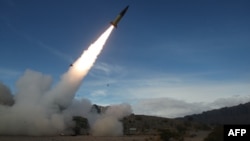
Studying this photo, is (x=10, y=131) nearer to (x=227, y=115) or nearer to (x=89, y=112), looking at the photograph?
(x=89, y=112)

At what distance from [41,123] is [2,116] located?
5.24 meters

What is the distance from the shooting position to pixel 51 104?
54656mm

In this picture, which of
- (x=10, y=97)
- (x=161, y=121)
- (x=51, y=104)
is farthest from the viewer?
(x=161, y=121)

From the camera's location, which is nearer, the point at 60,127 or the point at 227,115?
the point at 60,127

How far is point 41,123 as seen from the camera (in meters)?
52.6

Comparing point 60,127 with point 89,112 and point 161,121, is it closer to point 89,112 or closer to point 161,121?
point 89,112

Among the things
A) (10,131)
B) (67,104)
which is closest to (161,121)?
(67,104)

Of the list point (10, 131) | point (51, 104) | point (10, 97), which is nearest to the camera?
point (10, 131)

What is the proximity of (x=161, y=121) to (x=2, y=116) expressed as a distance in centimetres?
5304

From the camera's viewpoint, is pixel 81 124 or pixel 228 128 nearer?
pixel 228 128

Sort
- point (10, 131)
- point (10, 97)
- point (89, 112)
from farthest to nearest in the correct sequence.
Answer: point (89, 112), point (10, 97), point (10, 131)

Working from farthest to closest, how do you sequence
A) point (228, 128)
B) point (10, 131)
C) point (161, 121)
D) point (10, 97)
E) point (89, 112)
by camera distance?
1. point (161, 121)
2. point (89, 112)
3. point (10, 97)
4. point (10, 131)
5. point (228, 128)

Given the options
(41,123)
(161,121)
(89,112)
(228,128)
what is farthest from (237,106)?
(228,128)

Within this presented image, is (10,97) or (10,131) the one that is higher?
(10,97)
